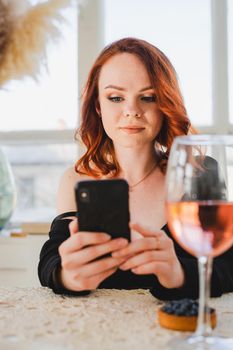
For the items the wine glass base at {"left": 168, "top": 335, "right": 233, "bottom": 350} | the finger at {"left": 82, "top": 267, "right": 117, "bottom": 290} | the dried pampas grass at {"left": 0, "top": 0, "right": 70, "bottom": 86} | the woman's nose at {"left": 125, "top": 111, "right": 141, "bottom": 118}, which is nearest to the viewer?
the wine glass base at {"left": 168, "top": 335, "right": 233, "bottom": 350}

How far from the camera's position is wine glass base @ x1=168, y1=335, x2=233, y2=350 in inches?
24.2

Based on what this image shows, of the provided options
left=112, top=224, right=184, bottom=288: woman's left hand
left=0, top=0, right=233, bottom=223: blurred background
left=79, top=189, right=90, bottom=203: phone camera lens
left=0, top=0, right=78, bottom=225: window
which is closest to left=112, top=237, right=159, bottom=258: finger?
left=112, top=224, right=184, bottom=288: woman's left hand

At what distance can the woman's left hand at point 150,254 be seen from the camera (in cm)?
82

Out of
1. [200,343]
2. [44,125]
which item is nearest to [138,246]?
[200,343]

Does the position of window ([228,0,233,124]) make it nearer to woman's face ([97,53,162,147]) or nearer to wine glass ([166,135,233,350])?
woman's face ([97,53,162,147])

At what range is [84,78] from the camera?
2.82 m

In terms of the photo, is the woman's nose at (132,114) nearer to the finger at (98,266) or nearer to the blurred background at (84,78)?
the finger at (98,266)

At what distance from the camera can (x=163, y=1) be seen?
2.84 metres

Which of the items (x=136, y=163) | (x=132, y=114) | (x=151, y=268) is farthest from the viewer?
(x=136, y=163)

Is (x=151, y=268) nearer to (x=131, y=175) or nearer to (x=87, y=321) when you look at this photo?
(x=87, y=321)

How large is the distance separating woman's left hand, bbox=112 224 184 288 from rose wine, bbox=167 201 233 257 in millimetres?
150

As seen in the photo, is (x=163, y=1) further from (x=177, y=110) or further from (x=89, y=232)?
(x=89, y=232)

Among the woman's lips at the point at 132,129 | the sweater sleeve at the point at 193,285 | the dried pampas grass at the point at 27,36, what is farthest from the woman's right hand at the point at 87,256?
the dried pampas grass at the point at 27,36

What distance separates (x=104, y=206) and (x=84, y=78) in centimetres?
213
